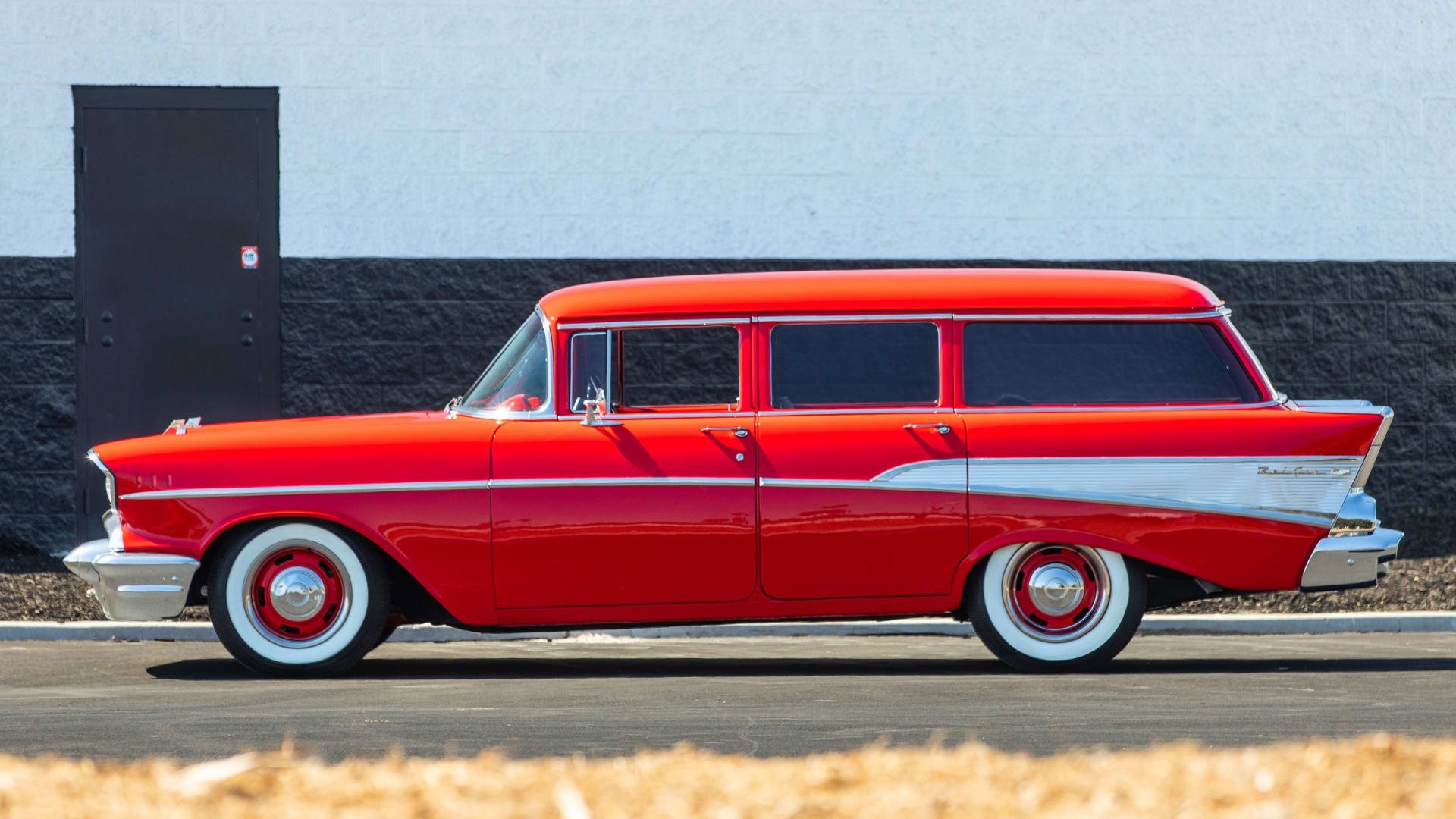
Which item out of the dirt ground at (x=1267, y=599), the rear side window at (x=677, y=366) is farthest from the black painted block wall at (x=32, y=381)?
the rear side window at (x=677, y=366)

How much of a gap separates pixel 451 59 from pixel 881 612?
666cm

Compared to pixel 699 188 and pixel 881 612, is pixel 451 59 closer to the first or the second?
pixel 699 188

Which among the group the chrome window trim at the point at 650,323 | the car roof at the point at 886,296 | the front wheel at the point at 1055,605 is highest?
the car roof at the point at 886,296

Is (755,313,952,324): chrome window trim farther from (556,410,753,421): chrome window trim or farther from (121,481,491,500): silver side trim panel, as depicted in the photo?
(121,481,491,500): silver side trim panel

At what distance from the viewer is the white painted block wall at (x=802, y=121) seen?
503 inches

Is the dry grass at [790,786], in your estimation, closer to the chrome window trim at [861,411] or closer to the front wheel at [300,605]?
the front wheel at [300,605]

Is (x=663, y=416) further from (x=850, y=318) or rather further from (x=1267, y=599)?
(x=1267, y=599)

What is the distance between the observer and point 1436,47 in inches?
531

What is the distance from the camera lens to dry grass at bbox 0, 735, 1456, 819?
384 cm

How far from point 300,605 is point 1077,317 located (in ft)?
11.6

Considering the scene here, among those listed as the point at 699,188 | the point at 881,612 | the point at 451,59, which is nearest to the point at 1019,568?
the point at 881,612

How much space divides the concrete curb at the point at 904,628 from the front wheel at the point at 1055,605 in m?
1.98

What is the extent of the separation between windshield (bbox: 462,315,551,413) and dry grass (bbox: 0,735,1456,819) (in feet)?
11.0

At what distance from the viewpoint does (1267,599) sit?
34.2 ft
